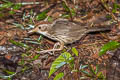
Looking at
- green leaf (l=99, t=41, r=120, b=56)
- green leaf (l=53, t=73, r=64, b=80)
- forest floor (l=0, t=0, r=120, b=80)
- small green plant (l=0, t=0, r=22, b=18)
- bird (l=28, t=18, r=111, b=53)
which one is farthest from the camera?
small green plant (l=0, t=0, r=22, b=18)

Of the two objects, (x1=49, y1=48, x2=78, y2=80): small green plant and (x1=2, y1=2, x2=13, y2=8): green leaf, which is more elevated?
(x1=2, y1=2, x2=13, y2=8): green leaf

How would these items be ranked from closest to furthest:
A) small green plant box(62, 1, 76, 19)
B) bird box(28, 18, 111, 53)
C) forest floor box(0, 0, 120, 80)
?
forest floor box(0, 0, 120, 80) → bird box(28, 18, 111, 53) → small green plant box(62, 1, 76, 19)

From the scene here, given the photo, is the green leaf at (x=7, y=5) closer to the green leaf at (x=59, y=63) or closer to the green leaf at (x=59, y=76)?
the green leaf at (x=59, y=63)

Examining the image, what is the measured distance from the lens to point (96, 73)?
454cm

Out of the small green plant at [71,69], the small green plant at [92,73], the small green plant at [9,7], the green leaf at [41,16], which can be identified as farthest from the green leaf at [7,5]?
the small green plant at [92,73]

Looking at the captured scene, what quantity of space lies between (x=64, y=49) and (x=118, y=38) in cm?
119

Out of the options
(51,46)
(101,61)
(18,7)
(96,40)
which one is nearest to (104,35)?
(96,40)

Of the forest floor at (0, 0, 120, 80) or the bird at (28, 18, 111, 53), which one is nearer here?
the forest floor at (0, 0, 120, 80)

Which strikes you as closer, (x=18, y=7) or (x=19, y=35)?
(x=19, y=35)

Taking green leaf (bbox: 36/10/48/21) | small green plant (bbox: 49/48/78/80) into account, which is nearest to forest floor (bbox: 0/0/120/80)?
green leaf (bbox: 36/10/48/21)

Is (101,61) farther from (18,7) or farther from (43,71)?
(18,7)

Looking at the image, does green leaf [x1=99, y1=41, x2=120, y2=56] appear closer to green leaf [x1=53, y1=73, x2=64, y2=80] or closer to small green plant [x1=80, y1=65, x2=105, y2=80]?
small green plant [x1=80, y1=65, x2=105, y2=80]

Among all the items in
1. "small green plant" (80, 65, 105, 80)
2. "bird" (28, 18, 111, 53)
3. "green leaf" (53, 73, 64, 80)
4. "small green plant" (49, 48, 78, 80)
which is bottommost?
"small green plant" (80, 65, 105, 80)

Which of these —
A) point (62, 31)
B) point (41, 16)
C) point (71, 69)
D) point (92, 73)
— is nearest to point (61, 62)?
point (71, 69)
